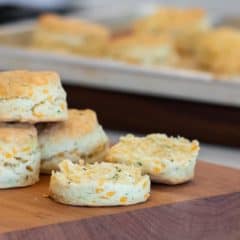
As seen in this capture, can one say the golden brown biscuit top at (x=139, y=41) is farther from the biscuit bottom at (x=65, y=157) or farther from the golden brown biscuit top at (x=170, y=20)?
the biscuit bottom at (x=65, y=157)

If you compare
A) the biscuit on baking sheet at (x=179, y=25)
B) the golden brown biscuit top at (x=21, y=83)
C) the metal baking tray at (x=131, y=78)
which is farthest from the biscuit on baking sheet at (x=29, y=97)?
the biscuit on baking sheet at (x=179, y=25)

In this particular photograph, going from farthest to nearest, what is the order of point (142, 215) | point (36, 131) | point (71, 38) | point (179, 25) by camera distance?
1. point (179, 25)
2. point (71, 38)
3. point (36, 131)
4. point (142, 215)

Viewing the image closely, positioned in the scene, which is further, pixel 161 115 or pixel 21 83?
pixel 161 115

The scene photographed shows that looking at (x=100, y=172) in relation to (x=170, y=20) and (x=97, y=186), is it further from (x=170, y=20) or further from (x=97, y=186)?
(x=170, y=20)

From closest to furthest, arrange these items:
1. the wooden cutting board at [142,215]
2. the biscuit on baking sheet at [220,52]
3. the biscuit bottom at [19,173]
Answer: the wooden cutting board at [142,215], the biscuit bottom at [19,173], the biscuit on baking sheet at [220,52]

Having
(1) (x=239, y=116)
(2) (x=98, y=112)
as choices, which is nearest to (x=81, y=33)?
(2) (x=98, y=112)

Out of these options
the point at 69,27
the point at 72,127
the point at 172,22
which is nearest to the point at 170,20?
the point at 172,22

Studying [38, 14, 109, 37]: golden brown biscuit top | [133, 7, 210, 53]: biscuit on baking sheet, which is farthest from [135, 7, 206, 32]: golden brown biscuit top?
[38, 14, 109, 37]: golden brown biscuit top
